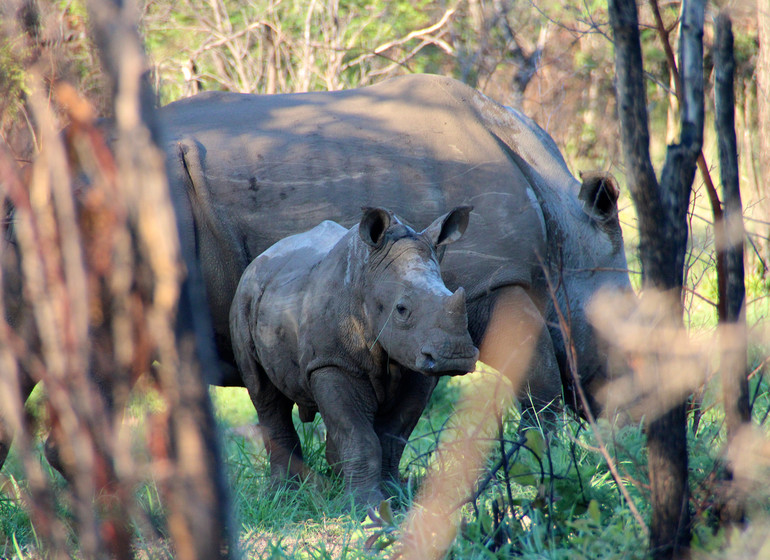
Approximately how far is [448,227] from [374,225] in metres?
0.34

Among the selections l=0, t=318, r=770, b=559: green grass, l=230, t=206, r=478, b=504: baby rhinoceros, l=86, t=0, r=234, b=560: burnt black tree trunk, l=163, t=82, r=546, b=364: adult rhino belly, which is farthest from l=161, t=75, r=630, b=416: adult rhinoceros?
l=86, t=0, r=234, b=560: burnt black tree trunk

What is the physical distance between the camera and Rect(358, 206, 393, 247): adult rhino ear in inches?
149

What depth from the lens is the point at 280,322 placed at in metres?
4.16

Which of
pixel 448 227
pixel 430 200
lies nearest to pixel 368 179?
pixel 430 200

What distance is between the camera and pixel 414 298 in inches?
145

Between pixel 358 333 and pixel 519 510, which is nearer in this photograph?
pixel 519 510

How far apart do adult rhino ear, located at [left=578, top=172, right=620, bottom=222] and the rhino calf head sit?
1280 millimetres

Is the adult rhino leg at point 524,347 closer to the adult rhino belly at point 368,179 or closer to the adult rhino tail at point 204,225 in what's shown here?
the adult rhino belly at point 368,179

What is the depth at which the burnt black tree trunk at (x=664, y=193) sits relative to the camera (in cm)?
238

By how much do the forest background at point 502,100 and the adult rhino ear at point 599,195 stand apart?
0.44 meters

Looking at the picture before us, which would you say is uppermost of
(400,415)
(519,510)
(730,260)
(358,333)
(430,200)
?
(730,260)

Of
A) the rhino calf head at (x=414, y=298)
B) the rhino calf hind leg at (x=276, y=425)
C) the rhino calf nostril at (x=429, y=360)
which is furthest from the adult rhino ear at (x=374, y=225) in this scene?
the rhino calf hind leg at (x=276, y=425)

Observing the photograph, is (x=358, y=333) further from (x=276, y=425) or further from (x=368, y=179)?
(x=368, y=179)

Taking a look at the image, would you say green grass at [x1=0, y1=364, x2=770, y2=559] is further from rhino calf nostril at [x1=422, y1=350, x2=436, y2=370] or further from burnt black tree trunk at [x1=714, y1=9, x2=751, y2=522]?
rhino calf nostril at [x1=422, y1=350, x2=436, y2=370]
